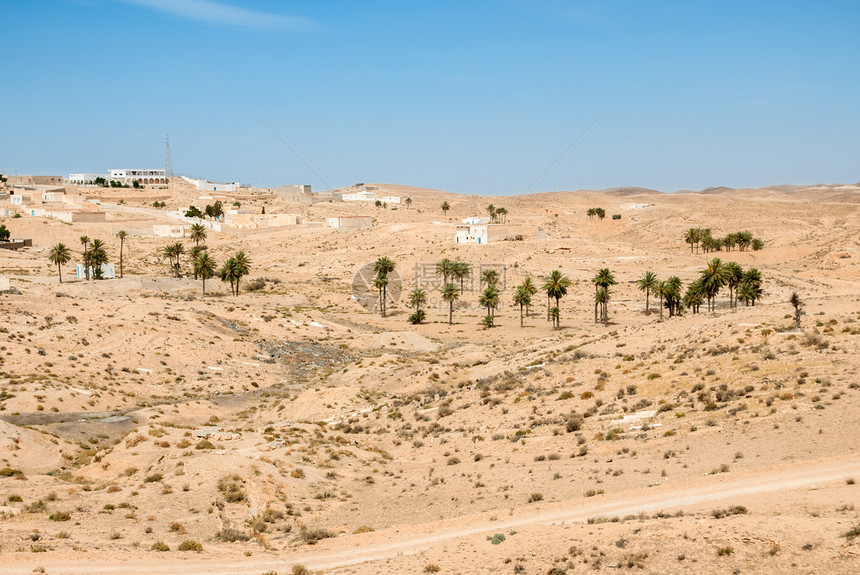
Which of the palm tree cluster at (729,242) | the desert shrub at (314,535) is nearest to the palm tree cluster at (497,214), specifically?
the palm tree cluster at (729,242)

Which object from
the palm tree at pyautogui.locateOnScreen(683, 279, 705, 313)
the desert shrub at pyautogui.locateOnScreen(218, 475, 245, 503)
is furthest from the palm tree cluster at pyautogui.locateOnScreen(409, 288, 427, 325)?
the desert shrub at pyautogui.locateOnScreen(218, 475, 245, 503)

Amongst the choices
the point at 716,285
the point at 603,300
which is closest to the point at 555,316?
the point at 603,300

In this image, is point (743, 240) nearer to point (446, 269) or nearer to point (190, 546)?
point (446, 269)

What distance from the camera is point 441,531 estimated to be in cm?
2180

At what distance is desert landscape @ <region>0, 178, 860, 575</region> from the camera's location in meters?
18.8

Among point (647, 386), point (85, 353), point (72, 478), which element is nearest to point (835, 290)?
point (647, 386)

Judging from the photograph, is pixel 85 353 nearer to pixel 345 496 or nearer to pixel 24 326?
pixel 24 326

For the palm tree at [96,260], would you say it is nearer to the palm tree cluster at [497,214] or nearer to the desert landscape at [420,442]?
the desert landscape at [420,442]

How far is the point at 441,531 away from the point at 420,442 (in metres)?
12.9

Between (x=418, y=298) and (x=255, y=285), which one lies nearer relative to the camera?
(x=418, y=298)

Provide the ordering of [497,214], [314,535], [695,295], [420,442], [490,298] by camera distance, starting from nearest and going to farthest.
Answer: [314,535]
[420,442]
[695,295]
[490,298]
[497,214]

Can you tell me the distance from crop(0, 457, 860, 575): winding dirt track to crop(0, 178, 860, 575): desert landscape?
102 millimetres

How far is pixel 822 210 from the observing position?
656 feet

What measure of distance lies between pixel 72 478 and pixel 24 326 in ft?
A: 94.5
